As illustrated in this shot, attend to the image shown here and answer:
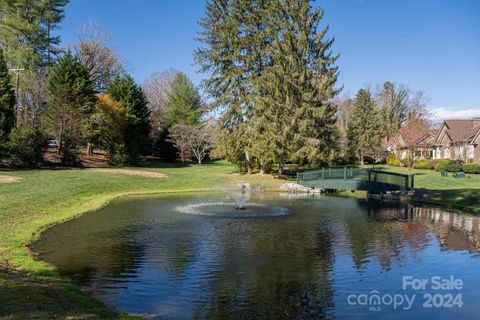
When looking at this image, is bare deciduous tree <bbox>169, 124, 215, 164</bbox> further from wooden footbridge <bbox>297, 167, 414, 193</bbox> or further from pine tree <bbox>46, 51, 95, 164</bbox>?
wooden footbridge <bbox>297, 167, 414, 193</bbox>

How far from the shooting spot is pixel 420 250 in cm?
1451

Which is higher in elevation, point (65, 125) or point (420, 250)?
point (65, 125)

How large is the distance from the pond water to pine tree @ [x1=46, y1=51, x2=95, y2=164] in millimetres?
29284

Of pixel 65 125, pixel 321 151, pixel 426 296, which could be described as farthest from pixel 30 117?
pixel 426 296

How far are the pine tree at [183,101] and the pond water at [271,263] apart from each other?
5625 cm

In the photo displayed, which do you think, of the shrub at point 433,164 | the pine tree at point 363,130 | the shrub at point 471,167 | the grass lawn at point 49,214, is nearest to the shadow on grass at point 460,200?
the grass lawn at point 49,214

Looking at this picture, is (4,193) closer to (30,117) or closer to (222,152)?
(222,152)

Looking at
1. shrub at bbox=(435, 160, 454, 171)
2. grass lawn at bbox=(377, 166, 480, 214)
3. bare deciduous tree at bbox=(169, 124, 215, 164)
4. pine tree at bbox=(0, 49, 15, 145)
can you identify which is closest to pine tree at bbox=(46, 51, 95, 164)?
pine tree at bbox=(0, 49, 15, 145)

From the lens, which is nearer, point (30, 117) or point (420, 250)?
point (420, 250)

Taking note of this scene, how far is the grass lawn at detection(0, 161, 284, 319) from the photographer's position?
7930 millimetres

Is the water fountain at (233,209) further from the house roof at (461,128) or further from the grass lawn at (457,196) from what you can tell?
the house roof at (461,128)

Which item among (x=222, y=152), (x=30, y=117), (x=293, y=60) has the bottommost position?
(x=222, y=152)

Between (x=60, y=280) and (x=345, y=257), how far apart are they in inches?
344

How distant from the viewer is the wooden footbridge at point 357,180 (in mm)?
31516
